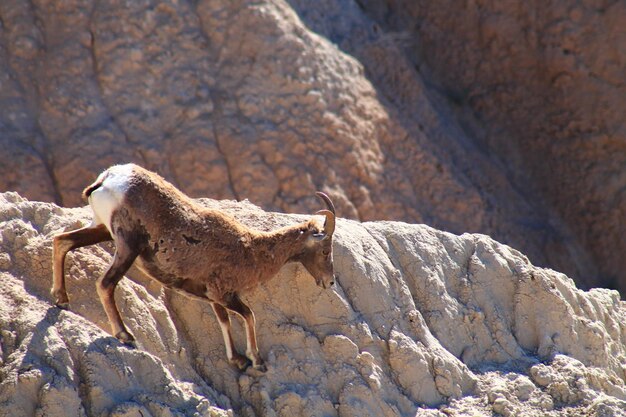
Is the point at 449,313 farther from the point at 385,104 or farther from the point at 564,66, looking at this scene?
the point at 564,66

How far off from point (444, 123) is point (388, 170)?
2350 mm

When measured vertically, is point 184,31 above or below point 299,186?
above

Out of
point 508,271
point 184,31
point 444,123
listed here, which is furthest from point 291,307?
point 444,123

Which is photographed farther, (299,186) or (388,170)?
(388,170)

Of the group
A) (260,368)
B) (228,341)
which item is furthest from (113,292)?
(260,368)

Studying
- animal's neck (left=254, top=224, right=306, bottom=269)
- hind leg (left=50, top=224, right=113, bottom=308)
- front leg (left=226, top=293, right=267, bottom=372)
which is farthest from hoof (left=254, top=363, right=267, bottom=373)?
hind leg (left=50, top=224, right=113, bottom=308)

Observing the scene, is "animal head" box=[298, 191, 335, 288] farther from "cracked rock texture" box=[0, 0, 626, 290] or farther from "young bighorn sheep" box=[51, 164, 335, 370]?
"cracked rock texture" box=[0, 0, 626, 290]

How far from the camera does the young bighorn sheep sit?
8922mm

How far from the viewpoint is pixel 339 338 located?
995 centimetres

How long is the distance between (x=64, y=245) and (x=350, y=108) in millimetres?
10077

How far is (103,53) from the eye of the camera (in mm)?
17125

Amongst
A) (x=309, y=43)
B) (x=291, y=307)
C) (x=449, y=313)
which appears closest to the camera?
(x=291, y=307)

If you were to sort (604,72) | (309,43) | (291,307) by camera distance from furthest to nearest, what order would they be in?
(604,72)
(309,43)
(291,307)

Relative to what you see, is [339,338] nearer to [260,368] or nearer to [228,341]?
[260,368]
